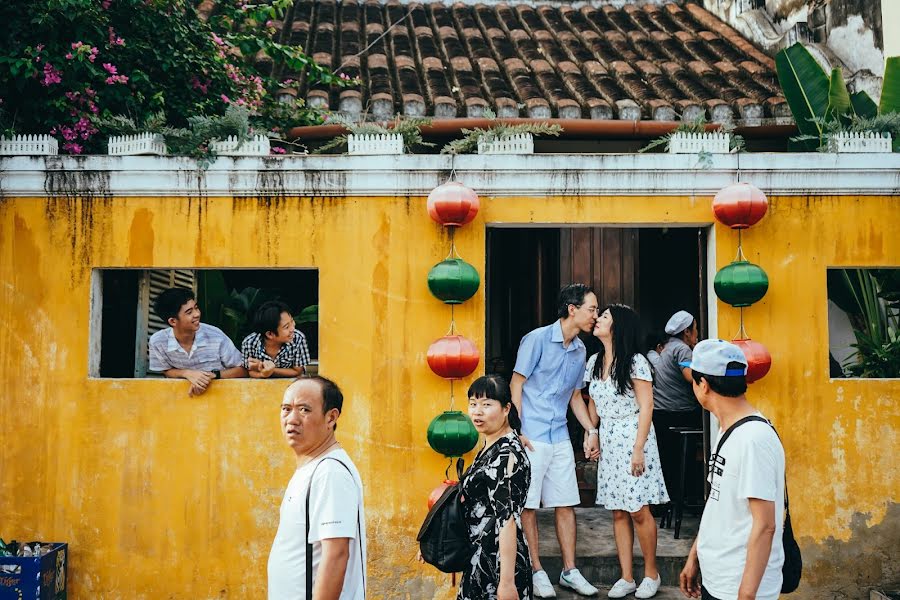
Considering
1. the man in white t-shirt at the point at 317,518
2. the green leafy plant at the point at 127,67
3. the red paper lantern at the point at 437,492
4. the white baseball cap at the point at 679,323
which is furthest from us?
the white baseball cap at the point at 679,323

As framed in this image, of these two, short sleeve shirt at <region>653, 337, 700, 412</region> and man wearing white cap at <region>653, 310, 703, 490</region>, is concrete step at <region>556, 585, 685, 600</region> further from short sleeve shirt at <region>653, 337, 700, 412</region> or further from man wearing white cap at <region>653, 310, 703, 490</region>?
short sleeve shirt at <region>653, 337, 700, 412</region>

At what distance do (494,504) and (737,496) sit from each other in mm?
1114

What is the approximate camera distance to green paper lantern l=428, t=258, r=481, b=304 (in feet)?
19.1

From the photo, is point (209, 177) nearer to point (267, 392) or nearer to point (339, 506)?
point (267, 392)

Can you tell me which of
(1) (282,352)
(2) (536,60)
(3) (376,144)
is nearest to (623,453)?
(1) (282,352)

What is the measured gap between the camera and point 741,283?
5.81 metres

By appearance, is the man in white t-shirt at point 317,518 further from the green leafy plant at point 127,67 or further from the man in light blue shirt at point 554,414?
the green leafy plant at point 127,67

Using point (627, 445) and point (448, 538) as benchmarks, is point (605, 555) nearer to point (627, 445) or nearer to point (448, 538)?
point (627, 445)

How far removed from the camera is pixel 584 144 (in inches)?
332

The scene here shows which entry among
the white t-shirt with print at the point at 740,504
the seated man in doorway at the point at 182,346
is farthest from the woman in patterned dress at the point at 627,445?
the seated man in doorway at the point at 182,346

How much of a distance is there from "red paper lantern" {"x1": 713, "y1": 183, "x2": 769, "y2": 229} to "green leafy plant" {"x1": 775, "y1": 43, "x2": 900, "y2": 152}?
1352 mm

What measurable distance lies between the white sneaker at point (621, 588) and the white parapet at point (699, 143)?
3102 mm

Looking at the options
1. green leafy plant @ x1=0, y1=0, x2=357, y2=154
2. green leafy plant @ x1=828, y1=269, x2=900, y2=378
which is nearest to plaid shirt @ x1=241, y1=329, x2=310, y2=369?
green leafy plant @ x1=0, y1=0, x2=357, y2=154

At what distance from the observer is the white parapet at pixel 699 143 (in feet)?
20.1
